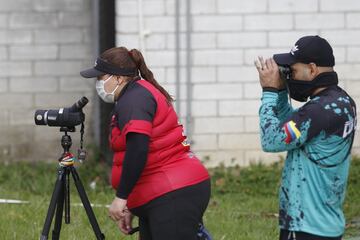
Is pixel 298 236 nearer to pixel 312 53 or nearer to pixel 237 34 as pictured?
pixel 312 53

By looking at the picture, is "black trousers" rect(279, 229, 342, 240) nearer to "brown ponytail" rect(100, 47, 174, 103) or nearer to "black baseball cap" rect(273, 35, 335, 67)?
"black baseball cap" rect(273, 35, 335, 67)

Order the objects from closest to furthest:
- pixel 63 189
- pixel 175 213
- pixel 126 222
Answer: pixel 175 213 → pixel 126 222 → pixel 63 189

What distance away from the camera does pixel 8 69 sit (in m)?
10.0

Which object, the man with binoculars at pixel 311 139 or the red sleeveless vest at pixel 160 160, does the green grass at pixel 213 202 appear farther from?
the man with binoculars at pixel 311 139

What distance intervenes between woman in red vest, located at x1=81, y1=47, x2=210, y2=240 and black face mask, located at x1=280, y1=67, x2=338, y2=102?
0.72 m

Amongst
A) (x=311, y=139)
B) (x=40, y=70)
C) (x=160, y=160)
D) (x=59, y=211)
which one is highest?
(x=40, y=70)

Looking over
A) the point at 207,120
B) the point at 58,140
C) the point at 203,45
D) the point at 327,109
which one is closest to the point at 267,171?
the point at 207,120

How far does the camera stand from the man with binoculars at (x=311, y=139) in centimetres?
436

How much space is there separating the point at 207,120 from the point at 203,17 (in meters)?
1.10

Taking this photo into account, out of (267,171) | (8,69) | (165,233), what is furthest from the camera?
(8,69)

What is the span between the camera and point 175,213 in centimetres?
480

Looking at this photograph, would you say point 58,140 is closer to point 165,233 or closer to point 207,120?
point 207,120

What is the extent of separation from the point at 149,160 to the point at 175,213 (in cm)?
32

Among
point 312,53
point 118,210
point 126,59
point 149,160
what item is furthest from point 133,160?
point 312,53
